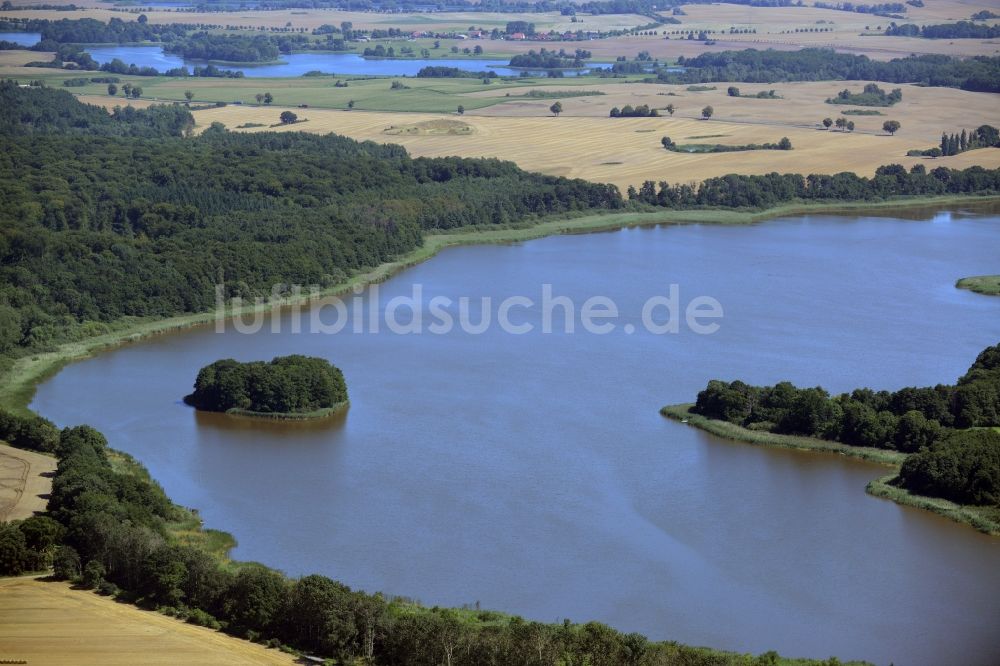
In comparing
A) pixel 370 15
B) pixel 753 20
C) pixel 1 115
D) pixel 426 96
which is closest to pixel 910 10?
pixel 753 20

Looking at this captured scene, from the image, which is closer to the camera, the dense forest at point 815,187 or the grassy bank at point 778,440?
the grassy bank at point 778,440

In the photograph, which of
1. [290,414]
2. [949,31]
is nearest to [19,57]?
[290,414]

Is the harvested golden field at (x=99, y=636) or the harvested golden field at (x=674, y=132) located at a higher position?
the harvested golden field at (x=674, y=132)

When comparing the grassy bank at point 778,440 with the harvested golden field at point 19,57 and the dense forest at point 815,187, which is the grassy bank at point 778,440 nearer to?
the dense forest at point 815,187

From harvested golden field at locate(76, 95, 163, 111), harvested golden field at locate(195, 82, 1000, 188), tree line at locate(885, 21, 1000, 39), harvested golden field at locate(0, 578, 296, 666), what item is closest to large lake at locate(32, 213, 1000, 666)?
harvested golden field at locate(0, 578, 296, 666)

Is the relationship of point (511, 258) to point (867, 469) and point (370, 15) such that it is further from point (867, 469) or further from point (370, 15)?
point (370, 15)

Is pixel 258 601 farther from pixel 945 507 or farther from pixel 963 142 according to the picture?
pixel 963 142

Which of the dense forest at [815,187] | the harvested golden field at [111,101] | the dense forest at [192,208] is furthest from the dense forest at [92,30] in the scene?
the dense forest at [815,187]
